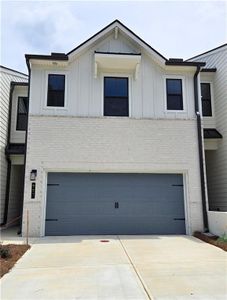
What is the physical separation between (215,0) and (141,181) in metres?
6.64

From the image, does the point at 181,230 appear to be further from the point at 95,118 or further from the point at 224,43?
the point at 224,43

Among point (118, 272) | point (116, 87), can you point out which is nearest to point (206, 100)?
point (116, 87)

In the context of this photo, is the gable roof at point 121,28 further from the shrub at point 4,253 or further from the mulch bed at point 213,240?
the shrub at point 4,253

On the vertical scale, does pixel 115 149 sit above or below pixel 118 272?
above

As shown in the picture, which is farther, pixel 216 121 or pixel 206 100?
pixel 206 100

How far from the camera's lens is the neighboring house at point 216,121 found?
1261 centimetres

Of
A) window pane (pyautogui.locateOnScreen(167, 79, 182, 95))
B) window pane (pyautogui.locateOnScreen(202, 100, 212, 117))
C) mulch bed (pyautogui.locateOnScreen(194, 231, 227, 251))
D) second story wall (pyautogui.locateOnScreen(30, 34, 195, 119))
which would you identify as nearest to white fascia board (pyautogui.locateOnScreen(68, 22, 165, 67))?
second story wall (pyautogui.locateOnScreen(30, 34, 195, 119))

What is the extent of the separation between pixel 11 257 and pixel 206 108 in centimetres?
1071

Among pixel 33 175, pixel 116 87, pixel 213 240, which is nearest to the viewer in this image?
pixel 213 240

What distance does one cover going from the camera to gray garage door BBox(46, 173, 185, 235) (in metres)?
10.5

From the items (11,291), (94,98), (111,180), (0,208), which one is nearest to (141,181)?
(111,180)

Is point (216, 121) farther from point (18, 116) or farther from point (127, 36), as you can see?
point (18, 116)

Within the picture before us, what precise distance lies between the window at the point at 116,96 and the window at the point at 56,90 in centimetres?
175

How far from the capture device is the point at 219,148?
13.0 m
